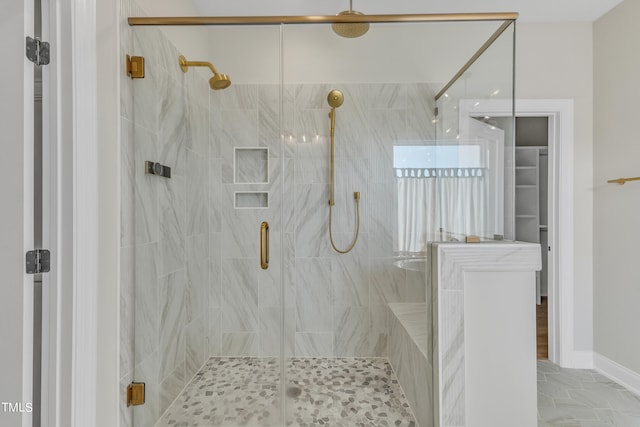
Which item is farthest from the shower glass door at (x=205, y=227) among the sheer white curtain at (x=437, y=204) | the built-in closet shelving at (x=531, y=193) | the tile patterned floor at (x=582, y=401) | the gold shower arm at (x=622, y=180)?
the built-in closet shelving at (x=531, y=193)

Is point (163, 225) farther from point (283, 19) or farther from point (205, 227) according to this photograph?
point (283, 19)

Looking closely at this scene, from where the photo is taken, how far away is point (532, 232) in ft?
14.8

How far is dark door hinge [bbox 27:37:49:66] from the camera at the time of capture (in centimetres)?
119

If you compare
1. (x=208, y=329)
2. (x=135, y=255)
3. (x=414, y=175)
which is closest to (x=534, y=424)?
(x=414, y=175)

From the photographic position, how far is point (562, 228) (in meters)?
2.62

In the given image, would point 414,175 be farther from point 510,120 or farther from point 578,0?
point 578,0

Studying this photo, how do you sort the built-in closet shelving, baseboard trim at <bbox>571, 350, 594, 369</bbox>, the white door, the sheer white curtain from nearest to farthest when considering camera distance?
the white door, the sheer white curtain, baseboard trim at <bbox>571, 350, 594, 369</bbox>, the built-in closet shelving

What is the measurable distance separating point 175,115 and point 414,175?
1271 mm

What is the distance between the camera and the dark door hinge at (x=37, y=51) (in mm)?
1188

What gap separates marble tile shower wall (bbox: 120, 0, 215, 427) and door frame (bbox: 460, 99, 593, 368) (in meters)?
Answer: 2.53

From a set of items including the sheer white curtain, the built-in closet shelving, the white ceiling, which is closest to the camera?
the sheer white curtain

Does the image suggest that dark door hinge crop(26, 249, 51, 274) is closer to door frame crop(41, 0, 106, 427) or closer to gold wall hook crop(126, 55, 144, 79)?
door frame crop(41, 0, 106, 427)

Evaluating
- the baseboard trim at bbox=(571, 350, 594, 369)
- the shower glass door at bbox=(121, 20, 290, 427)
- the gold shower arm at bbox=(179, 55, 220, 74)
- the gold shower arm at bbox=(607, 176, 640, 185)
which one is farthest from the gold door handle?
the baseboard trim at bbox=(571, 350, 594, 369)

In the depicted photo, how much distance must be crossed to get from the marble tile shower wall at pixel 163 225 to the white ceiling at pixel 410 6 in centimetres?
99
